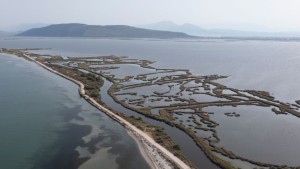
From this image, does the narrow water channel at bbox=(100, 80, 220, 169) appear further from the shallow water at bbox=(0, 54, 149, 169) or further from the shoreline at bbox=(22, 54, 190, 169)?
the shallow water at bbox=(0, 54, 149, 169)

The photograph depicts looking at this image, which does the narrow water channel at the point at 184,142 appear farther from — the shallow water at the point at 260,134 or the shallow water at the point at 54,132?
the shallow water at the point at 54,132

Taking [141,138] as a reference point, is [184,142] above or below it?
below

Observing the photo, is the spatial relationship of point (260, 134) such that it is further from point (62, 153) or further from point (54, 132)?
point (54, 132)

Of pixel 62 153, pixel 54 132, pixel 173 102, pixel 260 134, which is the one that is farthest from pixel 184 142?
pixel 173 102

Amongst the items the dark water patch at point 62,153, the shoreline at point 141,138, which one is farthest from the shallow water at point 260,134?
the dark water patch at point 62,153

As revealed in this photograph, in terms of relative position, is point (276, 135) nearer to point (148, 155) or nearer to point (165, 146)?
point (165, 146)

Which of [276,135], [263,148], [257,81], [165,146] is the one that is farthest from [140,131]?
[257,81]

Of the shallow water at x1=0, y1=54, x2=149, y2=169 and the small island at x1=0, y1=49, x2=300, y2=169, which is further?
the small island at x1=0, y1=49, x2=300, y2=169

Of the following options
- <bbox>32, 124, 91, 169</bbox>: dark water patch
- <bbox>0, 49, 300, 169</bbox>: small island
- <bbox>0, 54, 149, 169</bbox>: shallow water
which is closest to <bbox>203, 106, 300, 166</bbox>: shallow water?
<bbox>0, 49, 300, 169</bbox>: small island

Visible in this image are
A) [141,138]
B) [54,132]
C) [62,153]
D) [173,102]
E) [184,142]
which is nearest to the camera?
[62,153]
